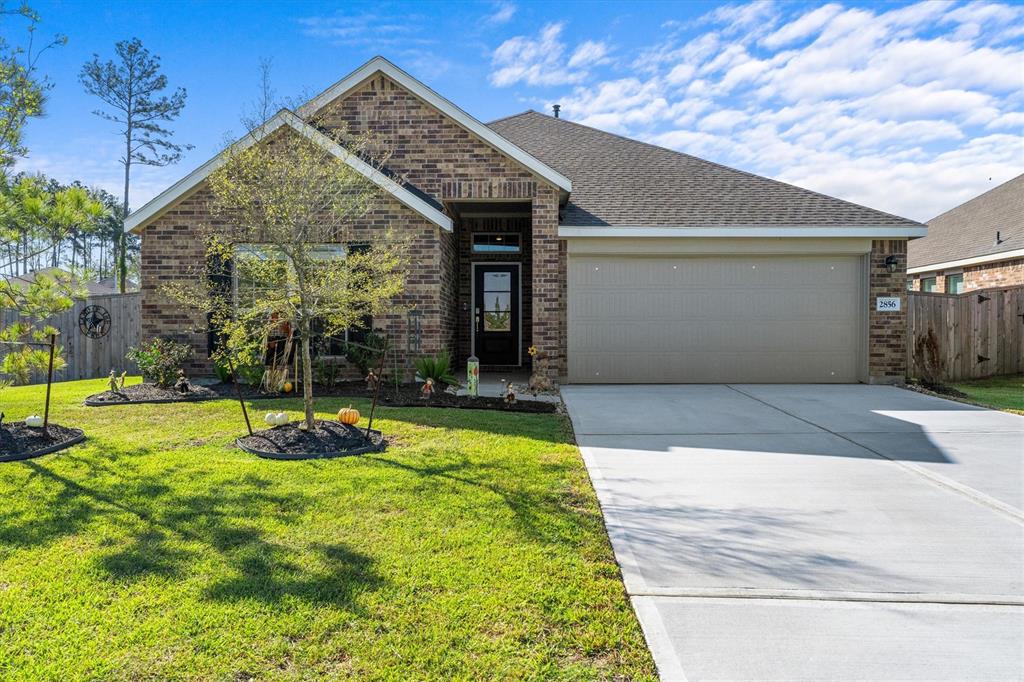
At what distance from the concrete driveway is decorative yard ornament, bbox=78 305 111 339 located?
1211 centimetres

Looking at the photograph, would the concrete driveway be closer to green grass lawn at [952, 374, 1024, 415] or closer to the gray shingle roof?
green grass lawn at [952, 374, 1024, 415]

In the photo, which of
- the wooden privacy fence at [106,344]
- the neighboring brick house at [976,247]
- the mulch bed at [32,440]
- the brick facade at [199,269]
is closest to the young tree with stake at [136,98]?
the wooden privacy fence at [106,344]

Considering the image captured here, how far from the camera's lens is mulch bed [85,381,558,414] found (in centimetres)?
815

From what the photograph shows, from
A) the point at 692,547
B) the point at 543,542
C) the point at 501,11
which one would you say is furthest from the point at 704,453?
the point at 501,11

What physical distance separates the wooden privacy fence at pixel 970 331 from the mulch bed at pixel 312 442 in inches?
418

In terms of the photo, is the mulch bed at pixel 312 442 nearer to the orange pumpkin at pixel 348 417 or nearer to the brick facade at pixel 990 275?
A: the orange pumpkin at pixel 348 417

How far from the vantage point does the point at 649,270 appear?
10.9 metres

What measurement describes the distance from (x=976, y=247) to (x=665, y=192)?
11.0 m

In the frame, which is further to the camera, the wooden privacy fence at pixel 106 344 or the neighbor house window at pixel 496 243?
the wooden privacy fence at pixel 106 344

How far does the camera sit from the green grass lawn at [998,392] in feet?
28.6

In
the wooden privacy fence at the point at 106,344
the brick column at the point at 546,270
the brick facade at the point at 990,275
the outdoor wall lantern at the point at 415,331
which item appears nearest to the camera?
the outdoor wall lantern at the point at 415,331

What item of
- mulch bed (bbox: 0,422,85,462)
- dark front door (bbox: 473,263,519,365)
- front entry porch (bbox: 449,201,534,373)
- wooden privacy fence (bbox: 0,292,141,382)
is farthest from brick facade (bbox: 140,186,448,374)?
wooden privacy fence (bbox: 0,292,141,382)

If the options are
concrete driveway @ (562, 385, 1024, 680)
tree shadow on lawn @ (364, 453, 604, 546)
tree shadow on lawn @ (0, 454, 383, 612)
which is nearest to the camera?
concrete driveway @ (562, 385, 1024, 680)

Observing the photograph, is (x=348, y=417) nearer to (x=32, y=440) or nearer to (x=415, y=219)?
(x=32, y=440)
